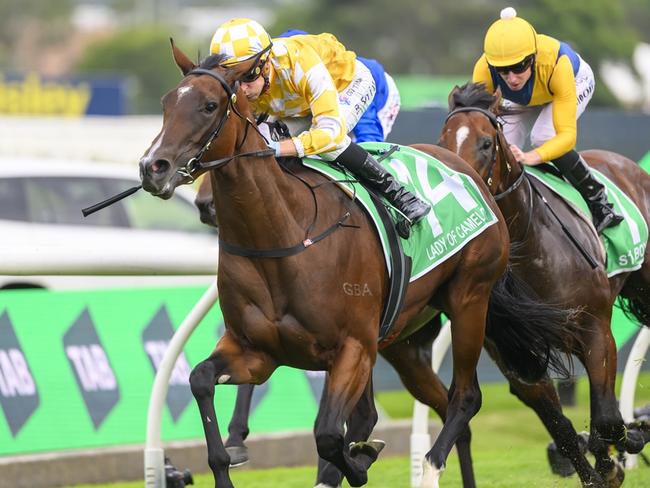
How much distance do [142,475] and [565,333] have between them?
230 cm

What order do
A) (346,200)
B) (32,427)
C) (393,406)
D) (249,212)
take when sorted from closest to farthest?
(249,212)
(346,200)
(32,427)
(393,406)

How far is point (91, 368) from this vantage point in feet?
23.3

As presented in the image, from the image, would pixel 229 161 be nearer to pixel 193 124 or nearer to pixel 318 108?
pixel 193 124

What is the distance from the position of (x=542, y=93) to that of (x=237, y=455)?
2343 mm

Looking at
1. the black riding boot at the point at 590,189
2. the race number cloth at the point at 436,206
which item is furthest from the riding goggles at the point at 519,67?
the race number cloth at the point at 436,206

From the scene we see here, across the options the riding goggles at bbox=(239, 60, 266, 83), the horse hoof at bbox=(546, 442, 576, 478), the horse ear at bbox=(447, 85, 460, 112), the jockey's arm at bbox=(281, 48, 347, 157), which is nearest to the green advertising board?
the horse hoof at bbox=(546, 442, 576, 478)

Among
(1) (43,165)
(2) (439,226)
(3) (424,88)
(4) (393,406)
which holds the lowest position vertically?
(3) (424,88)

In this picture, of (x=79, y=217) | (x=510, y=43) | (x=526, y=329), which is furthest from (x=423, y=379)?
(x=79, y=217)

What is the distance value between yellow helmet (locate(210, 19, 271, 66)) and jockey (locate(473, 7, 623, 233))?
1676 mm

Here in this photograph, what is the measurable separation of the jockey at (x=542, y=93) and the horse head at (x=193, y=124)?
6.28 ft

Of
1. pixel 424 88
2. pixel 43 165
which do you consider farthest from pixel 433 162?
pixel 424 88

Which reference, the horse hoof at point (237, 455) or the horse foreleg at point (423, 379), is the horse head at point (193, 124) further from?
the horse foreleg at point (423, 379)

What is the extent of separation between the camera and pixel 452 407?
5.76m

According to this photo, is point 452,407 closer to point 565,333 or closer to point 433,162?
point 565,333
